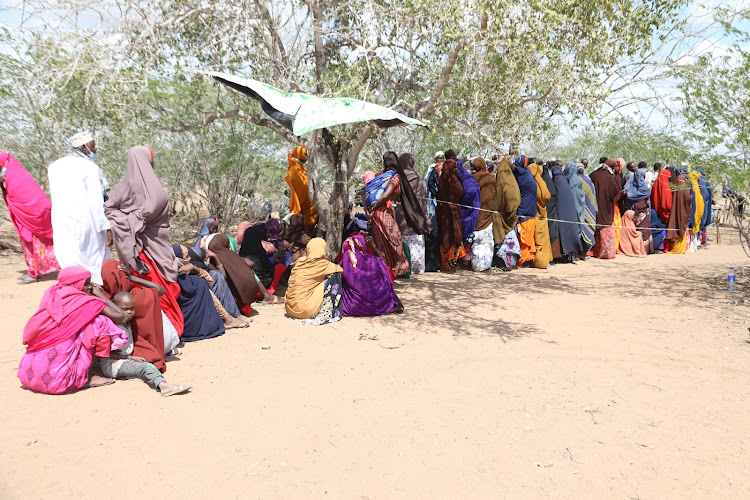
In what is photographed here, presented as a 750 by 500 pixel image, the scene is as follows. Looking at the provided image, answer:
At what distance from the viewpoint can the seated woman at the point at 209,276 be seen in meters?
4.41

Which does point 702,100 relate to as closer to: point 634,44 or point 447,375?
point 634,44

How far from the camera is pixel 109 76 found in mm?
4984

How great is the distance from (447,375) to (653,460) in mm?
1405

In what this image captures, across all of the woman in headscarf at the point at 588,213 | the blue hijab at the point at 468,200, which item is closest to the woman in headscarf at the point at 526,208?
the blue hijab at the point at 468,200

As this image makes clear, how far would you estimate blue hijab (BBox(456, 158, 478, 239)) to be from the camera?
7.11 m

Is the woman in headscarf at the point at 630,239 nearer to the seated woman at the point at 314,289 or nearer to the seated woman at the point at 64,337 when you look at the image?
the seated woman at the point at 314,289

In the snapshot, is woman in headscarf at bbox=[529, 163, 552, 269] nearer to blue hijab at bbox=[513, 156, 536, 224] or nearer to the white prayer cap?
blue hijab at bbox=[513, 156, 536, 224]

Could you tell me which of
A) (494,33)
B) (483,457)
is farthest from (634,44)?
(483,457)

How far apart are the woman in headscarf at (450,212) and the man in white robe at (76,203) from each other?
14.1 ft

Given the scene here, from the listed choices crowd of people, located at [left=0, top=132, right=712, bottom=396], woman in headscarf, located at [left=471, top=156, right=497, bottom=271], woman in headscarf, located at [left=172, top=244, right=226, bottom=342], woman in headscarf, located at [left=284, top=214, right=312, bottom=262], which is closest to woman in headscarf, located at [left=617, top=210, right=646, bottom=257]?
crowd of people, located at [left=0, top=132, right=712, bottom=396]

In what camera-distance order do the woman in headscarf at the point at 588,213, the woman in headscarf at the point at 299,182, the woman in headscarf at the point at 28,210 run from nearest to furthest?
the woman in headscarf at the point at 28,210 < the woman in headscarf at the point at 299,182 < the woman in headscarf at the point at 588,213

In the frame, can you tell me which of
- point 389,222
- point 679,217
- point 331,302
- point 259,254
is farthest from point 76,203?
point 679,217

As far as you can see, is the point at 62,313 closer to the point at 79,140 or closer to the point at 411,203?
the point at 79,140

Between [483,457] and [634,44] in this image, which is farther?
[634,44]
